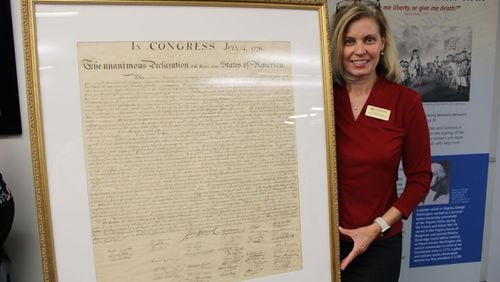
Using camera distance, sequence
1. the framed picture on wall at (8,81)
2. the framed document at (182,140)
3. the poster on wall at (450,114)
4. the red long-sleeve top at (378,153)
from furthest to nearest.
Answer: the poster on wall at (450,114) → the framed picture on wall at (8,81) → the red long-sleeve top at (378,153) → the framed document at (182,140)

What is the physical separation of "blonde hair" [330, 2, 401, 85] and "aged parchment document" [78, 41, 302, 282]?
0.72 feet

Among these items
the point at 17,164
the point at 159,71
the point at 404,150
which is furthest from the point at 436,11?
the point at 17,164

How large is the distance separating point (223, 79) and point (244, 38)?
12 cm

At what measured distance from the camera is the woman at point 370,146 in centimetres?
101

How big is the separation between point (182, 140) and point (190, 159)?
52 mm

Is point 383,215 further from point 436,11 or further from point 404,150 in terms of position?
point 436,11

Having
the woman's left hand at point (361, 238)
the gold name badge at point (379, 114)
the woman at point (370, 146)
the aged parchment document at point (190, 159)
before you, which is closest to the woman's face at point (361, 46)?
the woman at point (370, 146)

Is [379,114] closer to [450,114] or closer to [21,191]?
[450,114]

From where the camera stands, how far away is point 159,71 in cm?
81

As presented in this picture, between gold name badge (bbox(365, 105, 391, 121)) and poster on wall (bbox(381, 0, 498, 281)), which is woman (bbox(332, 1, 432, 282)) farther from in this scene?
poster on wall (bbox(381, 0, 498, 281))

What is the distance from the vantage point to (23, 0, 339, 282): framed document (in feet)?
2.52

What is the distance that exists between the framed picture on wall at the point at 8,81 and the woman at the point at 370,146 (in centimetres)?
110

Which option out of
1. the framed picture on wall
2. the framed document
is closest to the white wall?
the framed picture on wall

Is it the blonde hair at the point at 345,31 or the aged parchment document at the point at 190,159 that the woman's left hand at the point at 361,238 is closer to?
the aged parchment document at the point at 190,159
